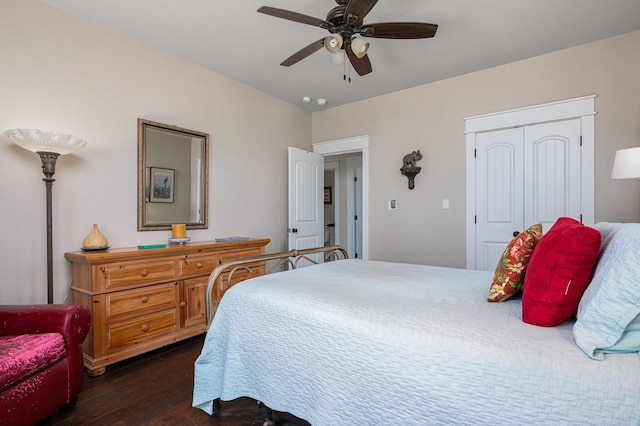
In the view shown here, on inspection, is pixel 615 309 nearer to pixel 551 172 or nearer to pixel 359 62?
pixel 359 62

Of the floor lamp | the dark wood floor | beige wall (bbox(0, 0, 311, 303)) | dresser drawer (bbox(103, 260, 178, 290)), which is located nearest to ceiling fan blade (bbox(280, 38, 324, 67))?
beige wall (bbox(0, 0, 311, 303))

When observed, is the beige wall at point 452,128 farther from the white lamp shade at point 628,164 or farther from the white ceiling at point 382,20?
the white lamp shade at point 628,164

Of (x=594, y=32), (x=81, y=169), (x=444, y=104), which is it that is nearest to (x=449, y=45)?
(x=444, y=104)

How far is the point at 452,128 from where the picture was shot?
142 inches

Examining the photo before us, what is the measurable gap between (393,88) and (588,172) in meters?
2.13

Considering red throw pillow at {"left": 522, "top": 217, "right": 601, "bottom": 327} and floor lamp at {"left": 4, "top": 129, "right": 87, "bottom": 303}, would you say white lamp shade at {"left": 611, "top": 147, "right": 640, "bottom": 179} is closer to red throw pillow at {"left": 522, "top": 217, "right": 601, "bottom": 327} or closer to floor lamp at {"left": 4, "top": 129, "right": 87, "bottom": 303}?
red throw pillow at {"left": 522, "top": 217, "right": 601, "bottom": 327}

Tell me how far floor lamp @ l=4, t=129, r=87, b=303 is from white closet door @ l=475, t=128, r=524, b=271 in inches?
141

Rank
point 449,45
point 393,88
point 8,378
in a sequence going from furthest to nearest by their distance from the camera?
point 393,88, point 449,45, point 8,378

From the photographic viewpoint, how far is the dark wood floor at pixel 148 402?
5.61 feet

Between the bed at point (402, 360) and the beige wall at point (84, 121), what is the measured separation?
5.21 feet

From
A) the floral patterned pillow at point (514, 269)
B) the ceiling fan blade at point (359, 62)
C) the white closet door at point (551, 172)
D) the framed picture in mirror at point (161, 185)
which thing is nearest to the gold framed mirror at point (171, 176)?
the framed picture in mirror at point (161, 185)

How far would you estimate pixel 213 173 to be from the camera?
3.44 m

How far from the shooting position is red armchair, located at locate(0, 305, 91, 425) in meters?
1.46

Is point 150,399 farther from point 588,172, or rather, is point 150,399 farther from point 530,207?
point 588,172
